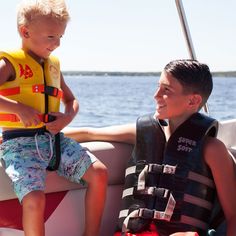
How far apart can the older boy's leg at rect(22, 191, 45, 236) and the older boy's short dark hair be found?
68cm

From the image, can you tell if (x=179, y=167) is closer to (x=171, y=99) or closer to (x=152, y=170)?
(x=152, y=170)

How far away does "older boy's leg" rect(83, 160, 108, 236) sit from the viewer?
2.31 m

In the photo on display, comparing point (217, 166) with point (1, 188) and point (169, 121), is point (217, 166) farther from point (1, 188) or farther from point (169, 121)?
point (1, 188)

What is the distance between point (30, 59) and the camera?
234 cm

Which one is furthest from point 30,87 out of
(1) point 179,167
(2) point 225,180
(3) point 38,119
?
(2) point 225,180

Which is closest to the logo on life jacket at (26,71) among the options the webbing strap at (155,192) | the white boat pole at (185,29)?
the webbing strap at (155,192)

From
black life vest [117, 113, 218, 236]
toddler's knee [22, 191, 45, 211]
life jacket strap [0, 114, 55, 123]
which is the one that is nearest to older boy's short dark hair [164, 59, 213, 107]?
black life vest [117, 113, 218, 236]

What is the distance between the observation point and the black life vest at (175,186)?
2.16 meters

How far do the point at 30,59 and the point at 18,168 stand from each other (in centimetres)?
44

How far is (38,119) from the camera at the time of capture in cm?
219

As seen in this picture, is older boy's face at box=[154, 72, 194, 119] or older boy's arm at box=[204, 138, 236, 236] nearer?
older boy's arm at box=[204, 138, 236, 236]

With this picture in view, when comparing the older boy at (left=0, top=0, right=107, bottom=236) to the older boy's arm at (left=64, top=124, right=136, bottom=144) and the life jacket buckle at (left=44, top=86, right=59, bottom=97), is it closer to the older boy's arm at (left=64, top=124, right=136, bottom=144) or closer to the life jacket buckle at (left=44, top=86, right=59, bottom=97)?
the life jacket buckle at (left=44, top=86, right=59, bottom=97)

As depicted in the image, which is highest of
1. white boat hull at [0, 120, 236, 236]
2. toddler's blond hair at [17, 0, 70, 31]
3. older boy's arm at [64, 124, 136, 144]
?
toddler's blond hair at [17, 0, 70, 31]

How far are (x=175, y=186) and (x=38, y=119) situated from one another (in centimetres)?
55
